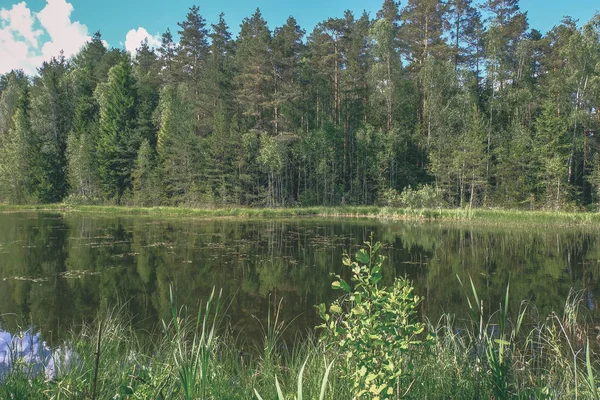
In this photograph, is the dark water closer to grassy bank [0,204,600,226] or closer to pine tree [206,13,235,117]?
grassy bank [0,204,600,226]

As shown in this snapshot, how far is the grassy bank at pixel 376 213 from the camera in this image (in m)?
23.3

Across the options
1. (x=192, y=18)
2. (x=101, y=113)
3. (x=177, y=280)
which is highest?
(x=192, y=18)

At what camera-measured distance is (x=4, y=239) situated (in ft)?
52.4

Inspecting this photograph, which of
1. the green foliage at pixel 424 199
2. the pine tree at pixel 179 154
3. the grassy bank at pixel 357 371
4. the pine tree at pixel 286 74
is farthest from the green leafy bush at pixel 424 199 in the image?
the grassy bank at pixel 357 371

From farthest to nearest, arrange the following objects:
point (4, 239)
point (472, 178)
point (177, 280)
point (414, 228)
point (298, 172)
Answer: point (298, 172) → point (472, 178) → point (414, 228) → point (4, 239) → point (177, 280)

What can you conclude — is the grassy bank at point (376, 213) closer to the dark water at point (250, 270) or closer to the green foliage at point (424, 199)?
the green foliage at point (424, 199)

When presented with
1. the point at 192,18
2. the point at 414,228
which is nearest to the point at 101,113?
the point at 192,18

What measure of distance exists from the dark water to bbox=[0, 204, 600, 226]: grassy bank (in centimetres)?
443

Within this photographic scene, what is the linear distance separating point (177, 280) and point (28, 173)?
40961 mm

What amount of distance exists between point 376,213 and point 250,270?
67.3 feet

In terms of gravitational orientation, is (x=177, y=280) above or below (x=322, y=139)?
below

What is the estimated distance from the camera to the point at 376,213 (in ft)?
98.5

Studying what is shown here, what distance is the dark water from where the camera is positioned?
7328 millimetres

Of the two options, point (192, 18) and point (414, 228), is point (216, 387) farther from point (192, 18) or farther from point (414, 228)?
point (192, 18)
